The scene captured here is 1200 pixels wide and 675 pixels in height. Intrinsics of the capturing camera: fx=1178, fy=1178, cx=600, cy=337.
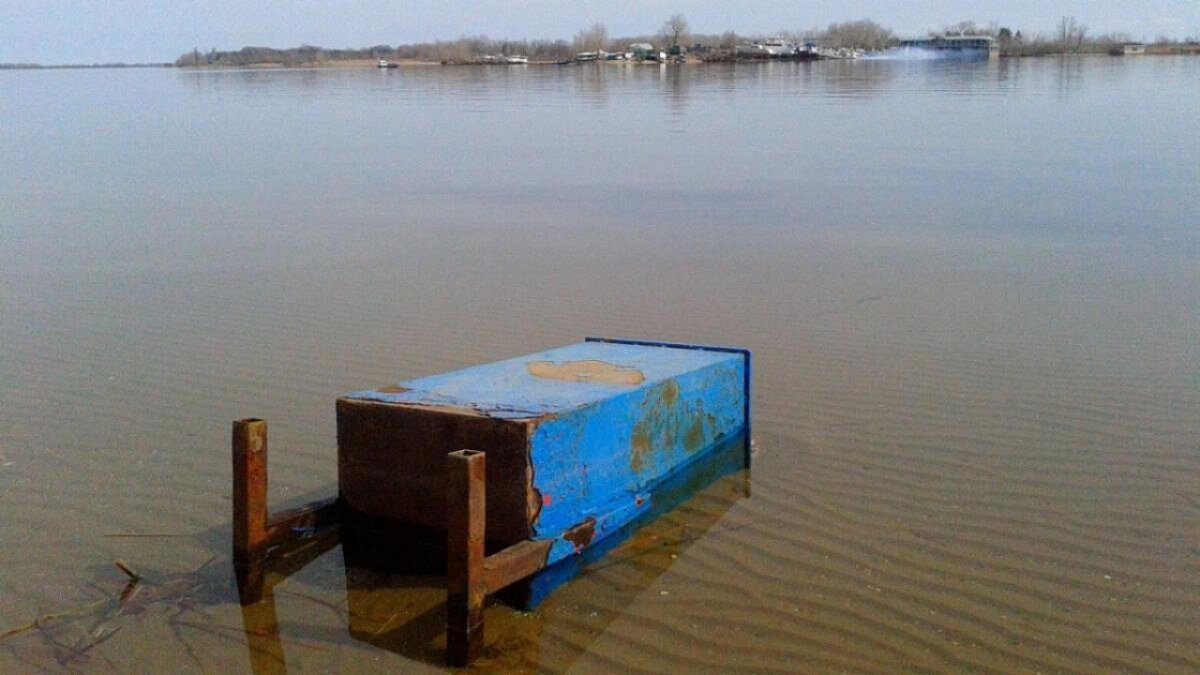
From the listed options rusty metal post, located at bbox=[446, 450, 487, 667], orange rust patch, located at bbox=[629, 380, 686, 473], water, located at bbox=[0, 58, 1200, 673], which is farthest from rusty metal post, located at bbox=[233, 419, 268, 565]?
orange rust patch, located at bbox=[629, 380, 686, 473]

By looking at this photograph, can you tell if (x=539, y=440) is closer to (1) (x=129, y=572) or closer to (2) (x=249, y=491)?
(2) (x=249, y=491)

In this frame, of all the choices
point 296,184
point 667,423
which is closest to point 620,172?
point 296,184

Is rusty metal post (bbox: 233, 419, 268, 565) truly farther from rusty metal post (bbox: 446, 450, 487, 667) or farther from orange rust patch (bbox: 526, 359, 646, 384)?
orange rust patch (bbox: 526, 359, 646, 384)

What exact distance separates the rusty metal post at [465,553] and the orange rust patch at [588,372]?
1335 millimetres

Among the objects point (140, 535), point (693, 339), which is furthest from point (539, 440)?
point (693, 339)

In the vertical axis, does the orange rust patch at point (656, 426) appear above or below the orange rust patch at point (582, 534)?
above

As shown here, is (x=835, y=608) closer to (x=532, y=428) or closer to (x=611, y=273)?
(x=532, y=428)

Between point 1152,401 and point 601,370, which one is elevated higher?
point 601,370

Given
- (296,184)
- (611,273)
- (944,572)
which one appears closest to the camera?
(944,572)

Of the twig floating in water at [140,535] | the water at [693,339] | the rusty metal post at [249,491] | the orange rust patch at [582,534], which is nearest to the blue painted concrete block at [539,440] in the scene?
the orange rust patch at [582,534]

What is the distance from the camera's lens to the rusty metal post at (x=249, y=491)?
15.3ft

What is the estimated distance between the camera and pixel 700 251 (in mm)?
12141

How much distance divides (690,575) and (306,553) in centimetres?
168

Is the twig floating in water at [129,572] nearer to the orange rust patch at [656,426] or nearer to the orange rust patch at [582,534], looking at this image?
the orange rust patch at [582,534]
